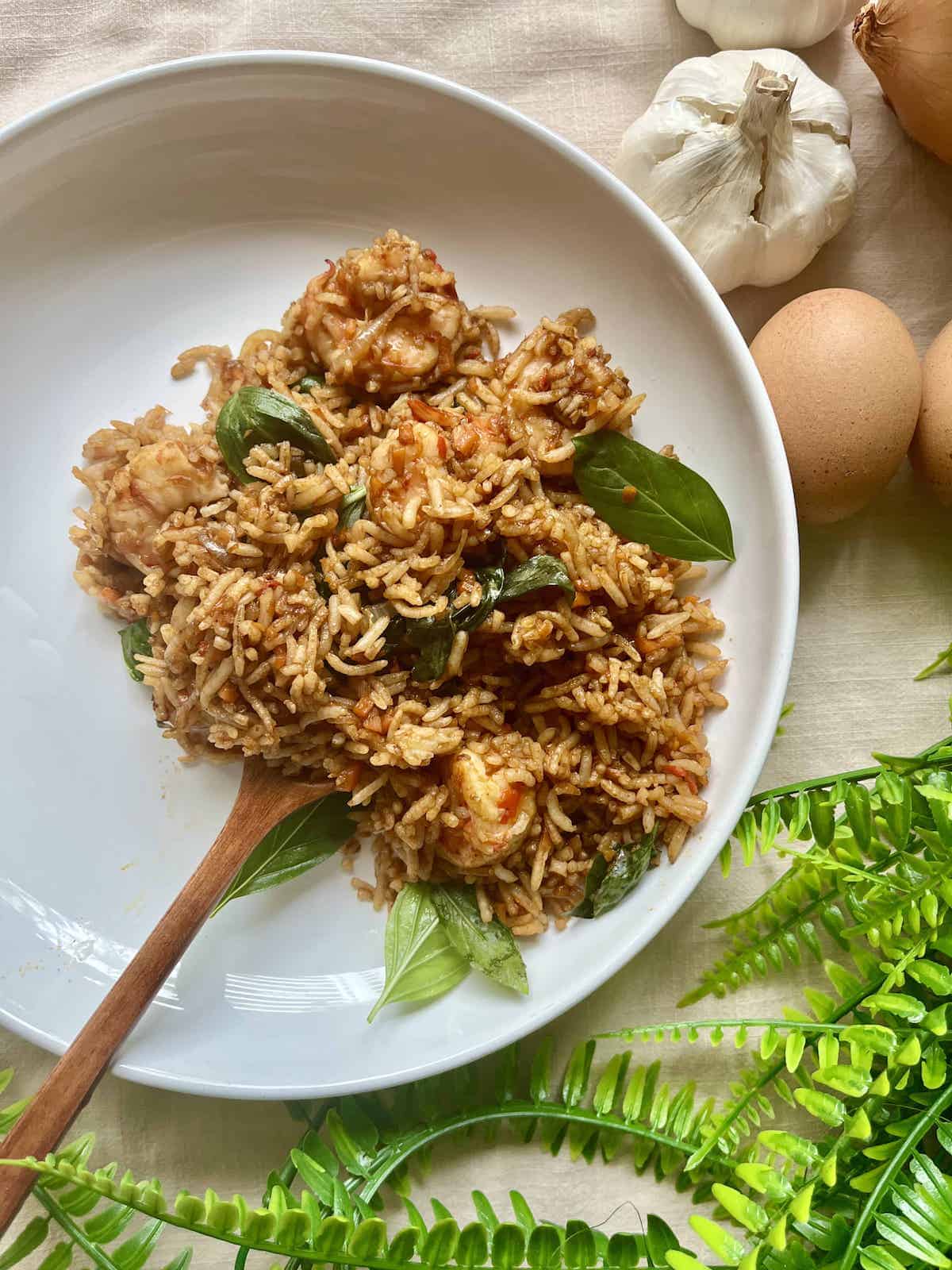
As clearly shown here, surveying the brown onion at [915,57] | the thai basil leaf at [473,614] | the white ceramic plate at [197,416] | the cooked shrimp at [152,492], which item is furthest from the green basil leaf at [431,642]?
the brown onion at [915,57]

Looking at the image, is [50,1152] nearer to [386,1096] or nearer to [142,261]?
[386,1096]

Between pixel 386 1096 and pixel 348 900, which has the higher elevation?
pixel 348 900

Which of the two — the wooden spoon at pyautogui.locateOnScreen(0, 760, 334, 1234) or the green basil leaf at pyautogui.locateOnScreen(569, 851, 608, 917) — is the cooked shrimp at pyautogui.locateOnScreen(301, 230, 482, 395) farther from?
the green basil leaf at pyautogui.locateOnScreen(569, 851, 608, 917)

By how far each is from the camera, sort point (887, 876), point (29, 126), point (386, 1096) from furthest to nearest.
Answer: point (386, 1096)
point (29, 126)
point (887, 876)

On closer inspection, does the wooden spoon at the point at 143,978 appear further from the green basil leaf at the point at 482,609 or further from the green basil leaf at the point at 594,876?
the green basil leaf at the point at 594,876

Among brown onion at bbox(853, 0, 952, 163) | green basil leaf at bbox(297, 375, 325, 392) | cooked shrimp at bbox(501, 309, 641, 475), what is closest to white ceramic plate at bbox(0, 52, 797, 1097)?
cooked shrimp at bbox(501, 309, 641, 475)

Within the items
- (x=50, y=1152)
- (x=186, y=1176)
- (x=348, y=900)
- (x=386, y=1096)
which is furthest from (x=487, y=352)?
(x=186, y=1176)

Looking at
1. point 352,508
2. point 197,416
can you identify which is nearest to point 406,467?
point 352,508

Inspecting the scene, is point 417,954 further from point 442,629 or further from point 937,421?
point 937,421
